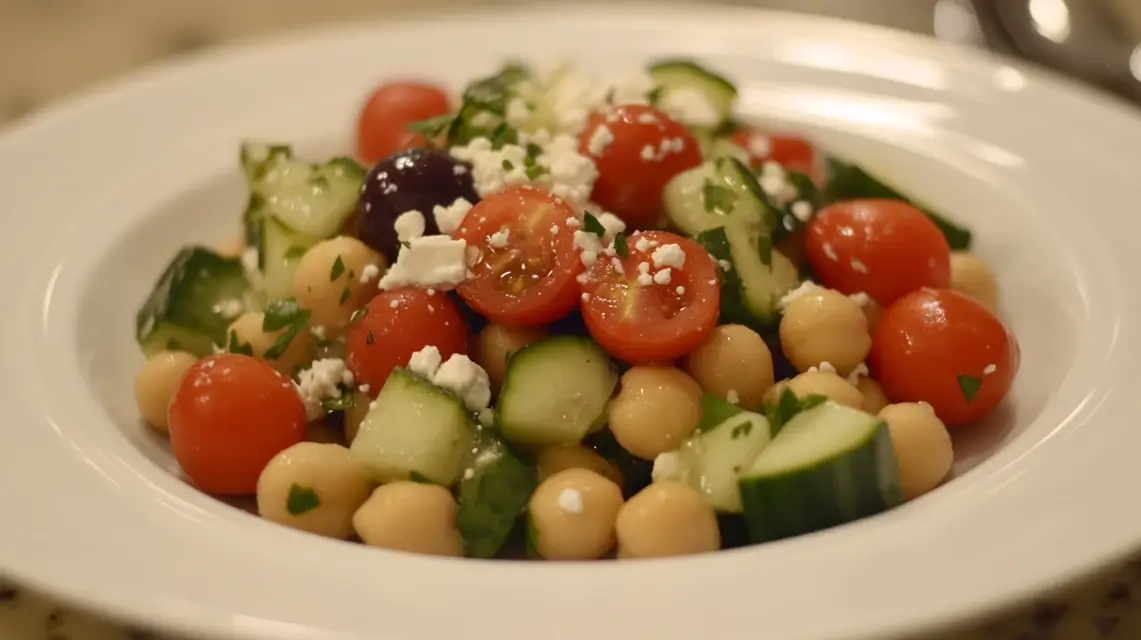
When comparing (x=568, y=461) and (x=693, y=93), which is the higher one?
(x=693, y=93)

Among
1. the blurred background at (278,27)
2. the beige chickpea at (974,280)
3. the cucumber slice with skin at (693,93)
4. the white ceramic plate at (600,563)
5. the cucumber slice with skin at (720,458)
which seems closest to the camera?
the white ceramic plate at (600,563)

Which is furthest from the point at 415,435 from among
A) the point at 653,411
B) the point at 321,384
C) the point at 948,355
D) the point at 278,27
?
the point at 278,27

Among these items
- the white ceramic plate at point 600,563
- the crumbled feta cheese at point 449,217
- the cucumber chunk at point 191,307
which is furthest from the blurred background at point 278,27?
the crumbled feta cheese at point 449,217

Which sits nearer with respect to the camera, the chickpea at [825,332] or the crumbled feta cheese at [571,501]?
the crumbled feta cheese at [571,501]

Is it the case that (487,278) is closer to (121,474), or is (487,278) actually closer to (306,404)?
(306,404)

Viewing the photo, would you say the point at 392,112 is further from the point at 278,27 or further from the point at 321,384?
the point at 278,27

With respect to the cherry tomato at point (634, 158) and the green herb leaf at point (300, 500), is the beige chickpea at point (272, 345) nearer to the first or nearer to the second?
the green herb leaf at point (300, 500)

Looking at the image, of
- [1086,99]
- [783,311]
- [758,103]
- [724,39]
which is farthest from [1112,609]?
[724,39]
